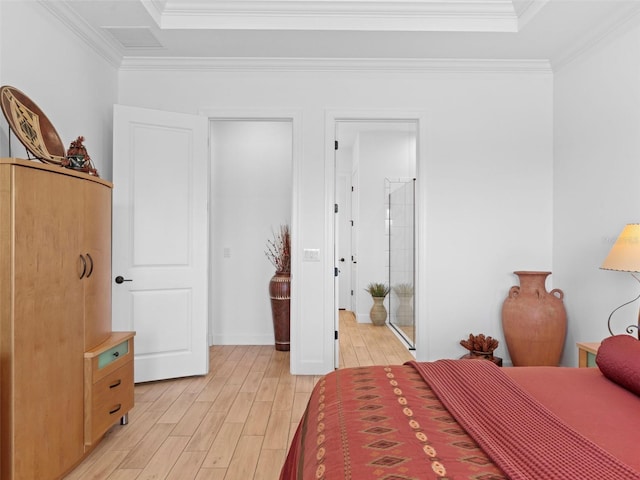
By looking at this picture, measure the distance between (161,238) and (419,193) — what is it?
2.16 m

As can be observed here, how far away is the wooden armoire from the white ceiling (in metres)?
1.36

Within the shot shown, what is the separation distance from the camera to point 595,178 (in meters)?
3.09

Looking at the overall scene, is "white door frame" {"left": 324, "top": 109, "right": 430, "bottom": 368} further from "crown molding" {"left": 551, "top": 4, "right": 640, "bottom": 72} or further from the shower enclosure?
"crown molding" {"left": 551, "top": 4, "right": 640, "bottom": 72}

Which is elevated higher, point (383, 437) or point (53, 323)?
point (53, 323)

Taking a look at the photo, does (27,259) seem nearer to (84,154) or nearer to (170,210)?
(84,154)

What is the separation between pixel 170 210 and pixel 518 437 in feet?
9.73

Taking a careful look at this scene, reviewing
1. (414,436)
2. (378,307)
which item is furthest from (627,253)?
(378,307)

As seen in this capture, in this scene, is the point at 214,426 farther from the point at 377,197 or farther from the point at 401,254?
the point at 377,197

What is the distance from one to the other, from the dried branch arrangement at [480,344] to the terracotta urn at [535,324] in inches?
4.9

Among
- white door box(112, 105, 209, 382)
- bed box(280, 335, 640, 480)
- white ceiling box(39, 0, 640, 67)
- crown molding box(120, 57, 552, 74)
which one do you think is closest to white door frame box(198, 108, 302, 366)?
white door box(112, 105, 209, 382)

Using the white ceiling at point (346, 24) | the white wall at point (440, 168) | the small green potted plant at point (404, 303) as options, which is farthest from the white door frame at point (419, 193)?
the small green potted plant at point (404, 303)

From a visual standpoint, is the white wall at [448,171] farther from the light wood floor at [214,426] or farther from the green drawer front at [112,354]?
the green drawer front at [112,354]

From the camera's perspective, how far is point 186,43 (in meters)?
3.29

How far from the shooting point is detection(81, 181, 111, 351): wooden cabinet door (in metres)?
2.22
